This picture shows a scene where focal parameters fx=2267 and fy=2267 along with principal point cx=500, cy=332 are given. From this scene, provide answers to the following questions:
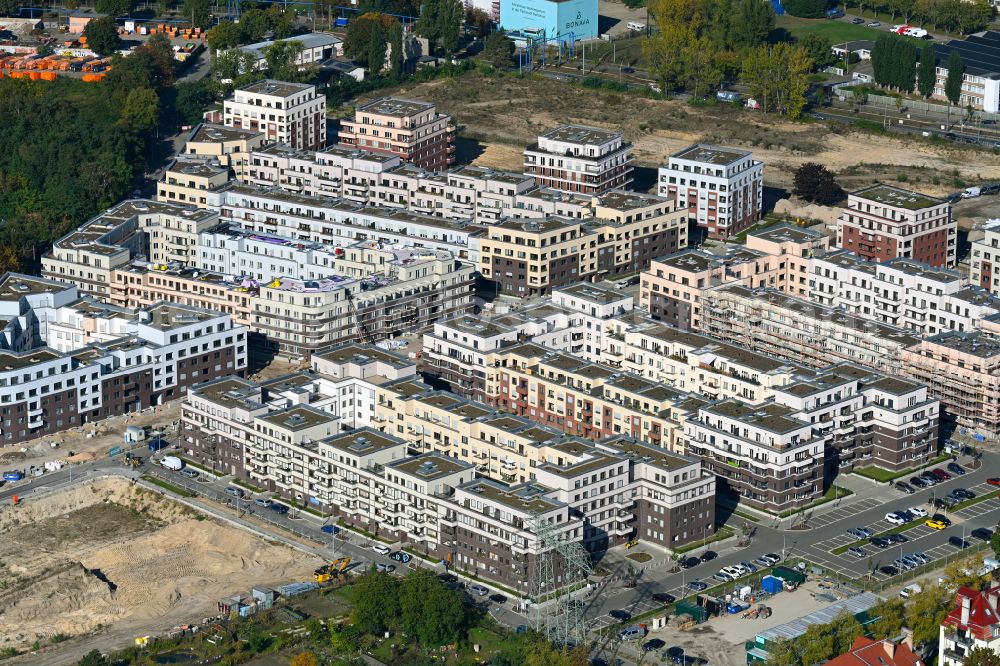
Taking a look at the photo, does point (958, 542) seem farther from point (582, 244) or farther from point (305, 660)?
point (582, 244)

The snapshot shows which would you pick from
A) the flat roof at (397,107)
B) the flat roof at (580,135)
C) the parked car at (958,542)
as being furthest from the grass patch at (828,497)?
the flat roof at (397,107)

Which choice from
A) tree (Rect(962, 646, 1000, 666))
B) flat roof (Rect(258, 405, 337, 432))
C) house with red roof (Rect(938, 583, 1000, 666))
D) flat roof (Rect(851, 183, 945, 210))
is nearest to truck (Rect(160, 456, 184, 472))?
flat roof (Rect(258, 405, 337, 432))

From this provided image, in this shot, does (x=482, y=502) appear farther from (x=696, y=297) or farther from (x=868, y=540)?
(x=696, y=297)

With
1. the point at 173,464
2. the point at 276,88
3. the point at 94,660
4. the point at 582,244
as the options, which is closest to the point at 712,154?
the point at 582,244

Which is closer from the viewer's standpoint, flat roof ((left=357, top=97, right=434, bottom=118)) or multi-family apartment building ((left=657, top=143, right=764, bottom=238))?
multi-family apartment building ((left=657, top=143, right=764, bottom=238))

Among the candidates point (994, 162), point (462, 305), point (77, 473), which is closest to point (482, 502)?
point (77, 473)

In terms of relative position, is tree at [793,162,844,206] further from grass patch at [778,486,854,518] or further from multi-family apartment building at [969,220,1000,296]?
grass patch at [778,486,854,518]
